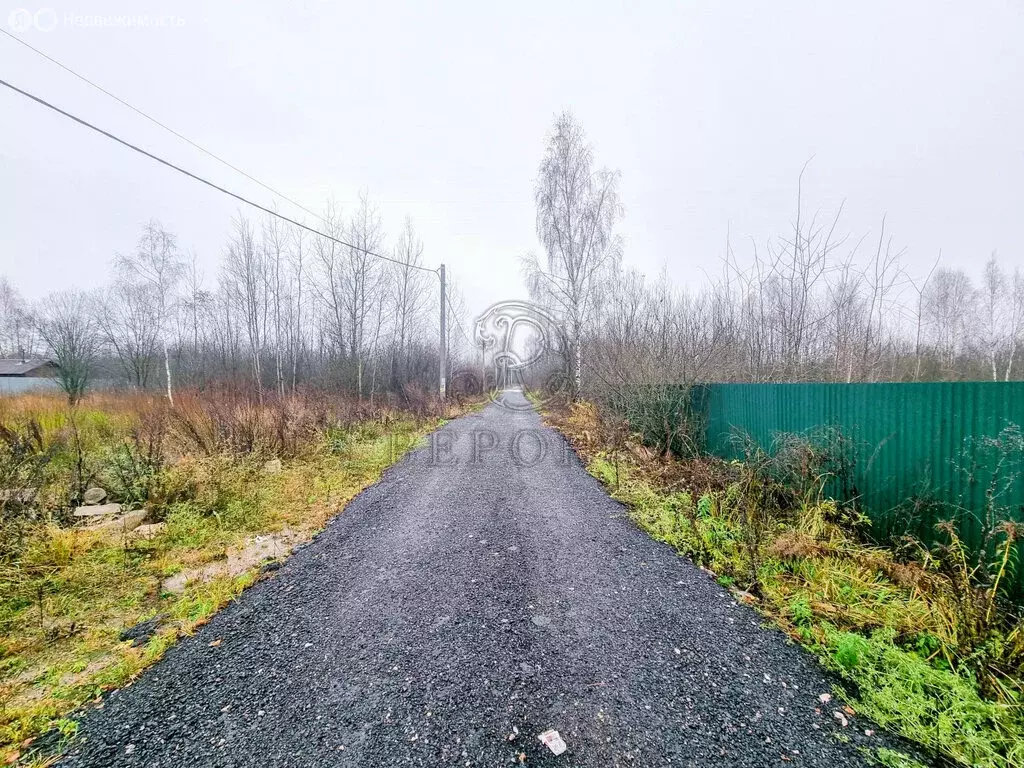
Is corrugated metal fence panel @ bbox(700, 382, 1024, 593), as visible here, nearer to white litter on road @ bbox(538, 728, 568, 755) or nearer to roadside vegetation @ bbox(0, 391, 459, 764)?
white litter on road @ bbox(538, 728, 568, 755)

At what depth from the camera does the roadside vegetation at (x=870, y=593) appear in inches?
64.7

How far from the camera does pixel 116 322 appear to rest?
18.1 meters

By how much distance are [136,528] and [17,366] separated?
4840 centimetres

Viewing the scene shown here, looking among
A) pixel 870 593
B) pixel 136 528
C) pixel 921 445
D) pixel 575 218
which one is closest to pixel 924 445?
pixel 921 445

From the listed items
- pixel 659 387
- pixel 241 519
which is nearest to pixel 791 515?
pixel 659 387

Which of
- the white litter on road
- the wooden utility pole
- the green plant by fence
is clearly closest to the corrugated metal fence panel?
the green plant by fence

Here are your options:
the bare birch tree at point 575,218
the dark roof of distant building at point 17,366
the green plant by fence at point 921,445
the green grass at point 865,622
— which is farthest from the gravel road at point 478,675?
the dark roof of distant building at point 17,366

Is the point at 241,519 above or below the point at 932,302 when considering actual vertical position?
below

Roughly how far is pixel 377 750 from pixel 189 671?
134cm

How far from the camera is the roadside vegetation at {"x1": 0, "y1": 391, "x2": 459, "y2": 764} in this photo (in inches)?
80.2

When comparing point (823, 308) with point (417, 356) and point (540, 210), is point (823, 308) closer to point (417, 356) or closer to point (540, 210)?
point (540, 210)

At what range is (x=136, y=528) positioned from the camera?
12.1 feet

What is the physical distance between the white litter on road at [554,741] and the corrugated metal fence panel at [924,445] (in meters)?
3.13

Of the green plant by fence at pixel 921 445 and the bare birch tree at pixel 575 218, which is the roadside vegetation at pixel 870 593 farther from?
the bare birch tree at pixel 575 218
